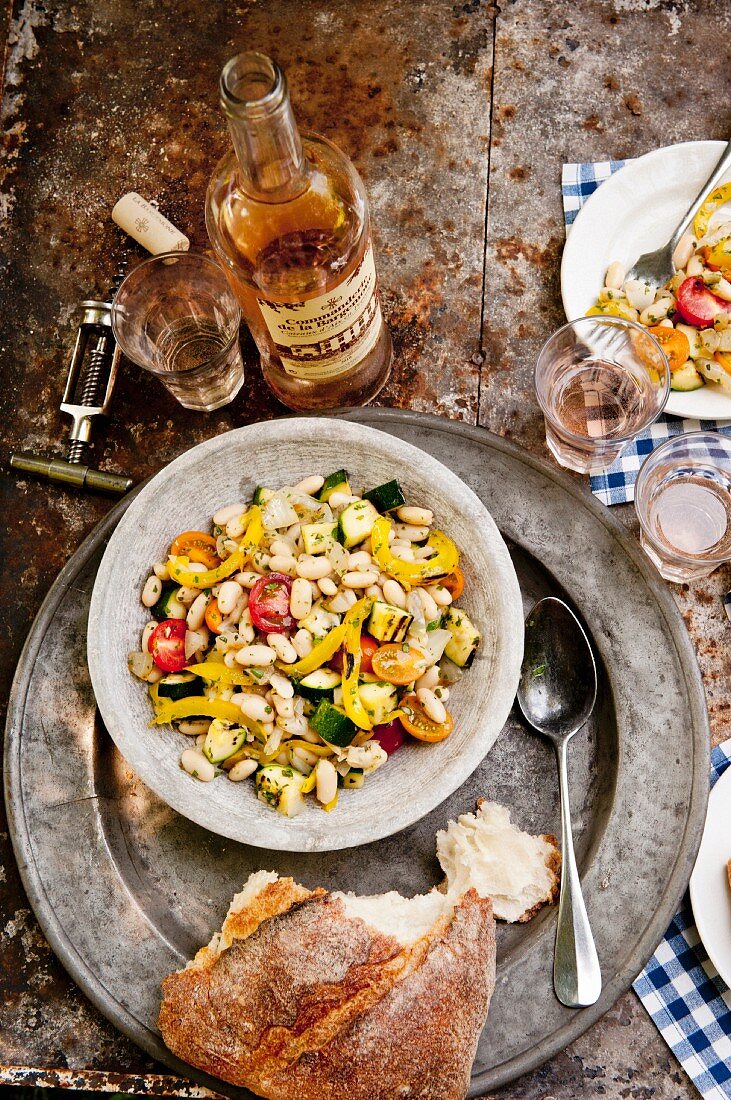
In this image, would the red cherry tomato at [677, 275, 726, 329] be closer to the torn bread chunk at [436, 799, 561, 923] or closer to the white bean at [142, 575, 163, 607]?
the torn bread chunk at [436, 799, 561, 923]

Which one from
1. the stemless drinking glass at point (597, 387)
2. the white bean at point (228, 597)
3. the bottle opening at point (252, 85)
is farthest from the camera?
the stemless drinking glass at point (597, 387)

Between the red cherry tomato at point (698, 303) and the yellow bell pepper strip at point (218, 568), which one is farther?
the red cherry tomato at point (698, 303)

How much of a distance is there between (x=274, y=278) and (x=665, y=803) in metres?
1.60

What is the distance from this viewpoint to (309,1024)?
1878mm

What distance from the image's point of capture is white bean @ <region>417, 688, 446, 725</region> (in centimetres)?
204

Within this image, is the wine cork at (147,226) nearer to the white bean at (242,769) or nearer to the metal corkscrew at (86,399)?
the metal corkscrew at (86,399)

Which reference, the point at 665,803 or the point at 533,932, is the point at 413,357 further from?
the point at 533,932

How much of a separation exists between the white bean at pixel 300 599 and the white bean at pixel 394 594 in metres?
0.18

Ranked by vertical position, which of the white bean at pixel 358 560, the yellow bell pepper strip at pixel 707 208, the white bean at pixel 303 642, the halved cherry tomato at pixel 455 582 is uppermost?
the yellow bell pepper strip at pixel 707 208

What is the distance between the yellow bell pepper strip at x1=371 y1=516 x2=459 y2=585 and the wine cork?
1137 millimetres

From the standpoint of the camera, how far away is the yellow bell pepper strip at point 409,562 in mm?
2078

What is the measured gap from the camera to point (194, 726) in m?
2.11

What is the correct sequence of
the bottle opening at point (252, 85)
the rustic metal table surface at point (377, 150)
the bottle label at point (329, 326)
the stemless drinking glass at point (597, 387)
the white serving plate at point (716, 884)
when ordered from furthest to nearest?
the rustic metal table surface at point (377, 150) < the stemless drinking glass at point (597, 387) < the white serving plate at point (716, 884) < the bottle label at point (329, 326) < the bottle opening at point (252, 85)

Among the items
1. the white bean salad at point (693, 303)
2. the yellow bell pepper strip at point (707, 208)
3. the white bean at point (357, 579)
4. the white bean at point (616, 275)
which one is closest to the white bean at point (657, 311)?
the white bean salad at point (693, 303)
